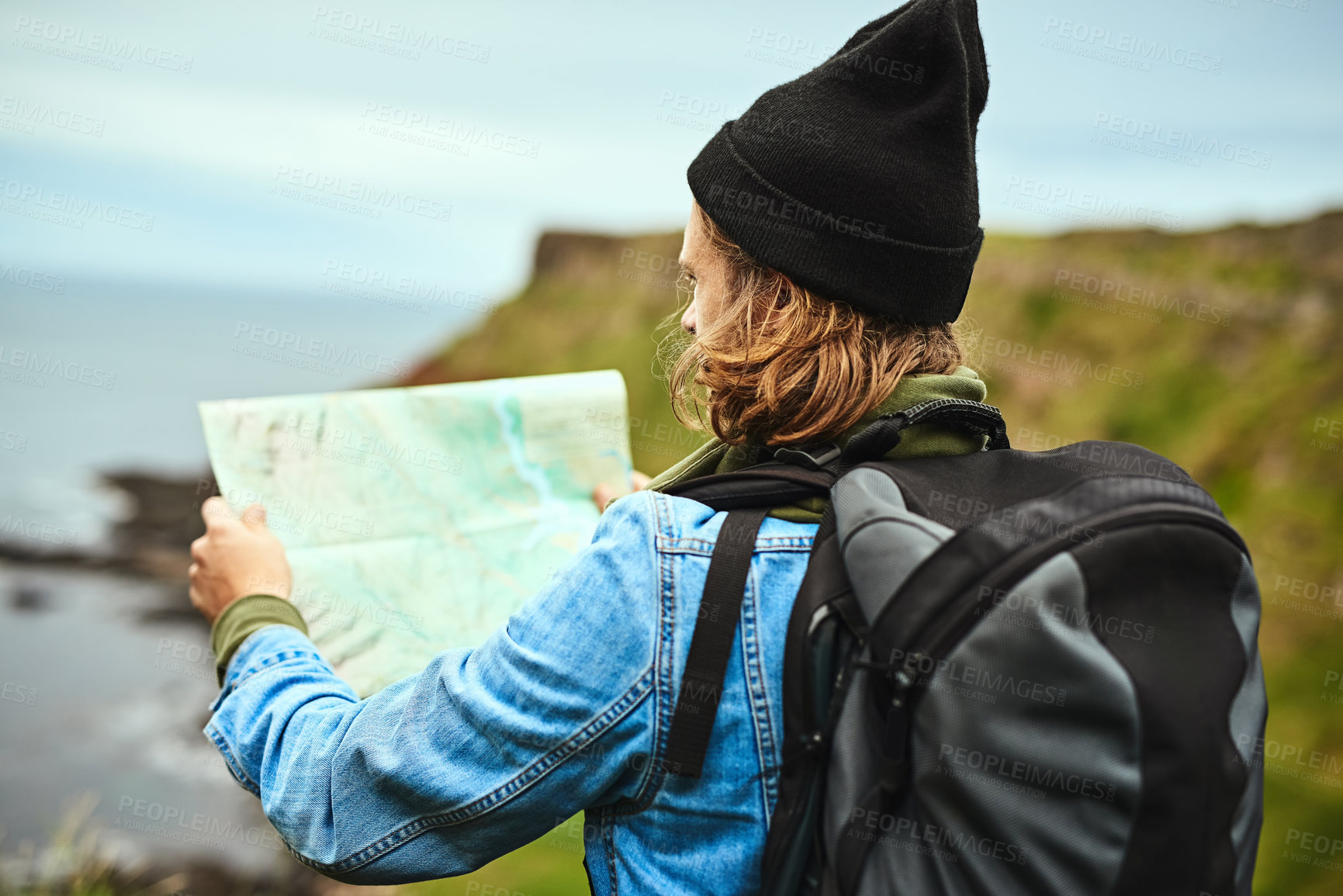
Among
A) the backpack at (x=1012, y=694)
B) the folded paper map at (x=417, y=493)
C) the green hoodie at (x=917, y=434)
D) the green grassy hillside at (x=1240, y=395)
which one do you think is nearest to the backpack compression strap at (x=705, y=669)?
the backpack at (x=1012, y=694)

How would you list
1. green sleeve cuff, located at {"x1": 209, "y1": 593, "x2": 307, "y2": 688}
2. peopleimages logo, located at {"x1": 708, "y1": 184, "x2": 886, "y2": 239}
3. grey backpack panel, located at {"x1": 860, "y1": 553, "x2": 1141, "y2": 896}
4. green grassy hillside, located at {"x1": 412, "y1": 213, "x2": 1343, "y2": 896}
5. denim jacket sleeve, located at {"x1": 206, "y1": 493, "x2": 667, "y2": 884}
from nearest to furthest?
grey backpack panel, located at {"x1": 860, "y1": 553, "x2": 1141, "y2": 896} < denim jacket sleeve, located at {"x1": 206, "y1": 493, "x2": 667, "y2": 884} < peopleimages logo, located at {"x1": 708, "y1": 184, "x2": 886, "y2": 239} < green sleeve cuff, located at {"x1": 209, "y1": 593, "x2": 307, "y2": 688} < green grassy hillside, located at {"x1": 412, "y1": 213, "x2": 1343, "y2": 896}

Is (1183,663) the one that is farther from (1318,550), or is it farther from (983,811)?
(1318,550)

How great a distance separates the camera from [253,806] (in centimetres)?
707

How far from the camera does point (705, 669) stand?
1174 millimetres

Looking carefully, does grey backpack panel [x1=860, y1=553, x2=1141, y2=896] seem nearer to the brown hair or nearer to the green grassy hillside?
the brown hair

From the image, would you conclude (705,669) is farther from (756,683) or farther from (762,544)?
(762,544)

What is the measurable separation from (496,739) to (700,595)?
34 cm

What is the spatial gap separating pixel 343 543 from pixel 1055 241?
21.9 feet

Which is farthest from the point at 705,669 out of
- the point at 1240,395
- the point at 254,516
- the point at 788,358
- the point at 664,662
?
the point at 1240,395

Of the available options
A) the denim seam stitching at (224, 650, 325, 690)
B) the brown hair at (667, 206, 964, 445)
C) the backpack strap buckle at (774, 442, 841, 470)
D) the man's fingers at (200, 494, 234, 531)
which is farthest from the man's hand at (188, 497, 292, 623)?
the backpack strap buckle at (774, 442, 841, 470)

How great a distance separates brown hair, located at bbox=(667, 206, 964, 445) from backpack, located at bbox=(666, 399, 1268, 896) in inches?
8.3

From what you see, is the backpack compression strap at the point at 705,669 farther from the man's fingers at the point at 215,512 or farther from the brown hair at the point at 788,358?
the man's fingers at the point at 215,512

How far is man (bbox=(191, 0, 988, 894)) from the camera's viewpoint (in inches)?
46.8

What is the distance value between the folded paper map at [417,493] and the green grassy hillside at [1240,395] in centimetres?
235
